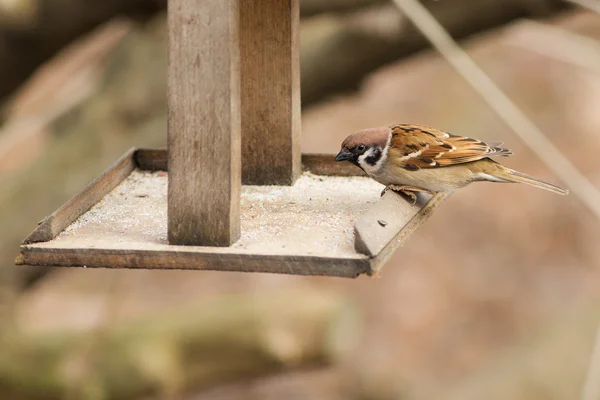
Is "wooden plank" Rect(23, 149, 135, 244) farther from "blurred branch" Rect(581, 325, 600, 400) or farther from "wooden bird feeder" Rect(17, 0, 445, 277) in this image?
"blurred branch" Rect(581, 325, 600, 400)

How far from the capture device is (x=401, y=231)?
269cm

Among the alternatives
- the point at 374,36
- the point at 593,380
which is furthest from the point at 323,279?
the point at 593,380

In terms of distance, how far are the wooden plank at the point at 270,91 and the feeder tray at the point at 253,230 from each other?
84mm

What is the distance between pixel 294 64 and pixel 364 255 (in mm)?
1078

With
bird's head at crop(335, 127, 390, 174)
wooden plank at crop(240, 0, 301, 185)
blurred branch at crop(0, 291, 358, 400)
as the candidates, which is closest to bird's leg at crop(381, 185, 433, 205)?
bird's head at crop(335, 127, 390, 174)

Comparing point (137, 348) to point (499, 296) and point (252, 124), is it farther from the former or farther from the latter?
point (499, 296)

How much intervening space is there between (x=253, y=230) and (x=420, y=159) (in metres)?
0.78

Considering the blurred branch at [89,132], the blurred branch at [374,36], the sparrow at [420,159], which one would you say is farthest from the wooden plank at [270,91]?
the blurred branch at [89,132]

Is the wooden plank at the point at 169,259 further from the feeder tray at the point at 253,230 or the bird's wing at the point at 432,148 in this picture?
the bird's wing at the point at 432,148

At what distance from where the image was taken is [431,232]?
9.79 m

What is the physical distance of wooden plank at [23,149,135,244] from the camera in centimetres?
257

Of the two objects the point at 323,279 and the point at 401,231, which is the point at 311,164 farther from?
the point at 323,279

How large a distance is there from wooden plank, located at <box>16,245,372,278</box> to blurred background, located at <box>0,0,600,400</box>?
25cm

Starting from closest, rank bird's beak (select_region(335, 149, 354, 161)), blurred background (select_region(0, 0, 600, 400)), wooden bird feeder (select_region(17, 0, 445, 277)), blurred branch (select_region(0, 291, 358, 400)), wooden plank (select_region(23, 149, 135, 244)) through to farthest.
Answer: wooden bird feeder (select_region(17, 0, 445, 277)) → wooden plank (select_region(23, 149, 135, 244)) → bird's beak (select_region(335, 149, 354, 161)) → blurred background (select_region(0, 0, 600, 400)) → blurred branch (select_region(0, 291, 358, 400))
